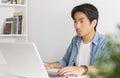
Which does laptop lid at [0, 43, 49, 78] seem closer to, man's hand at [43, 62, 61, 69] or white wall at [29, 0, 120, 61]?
man's hand at [43, 62, 61, 69]

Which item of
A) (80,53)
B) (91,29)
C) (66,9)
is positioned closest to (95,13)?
(91,29)

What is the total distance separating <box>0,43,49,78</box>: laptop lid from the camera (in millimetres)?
1275

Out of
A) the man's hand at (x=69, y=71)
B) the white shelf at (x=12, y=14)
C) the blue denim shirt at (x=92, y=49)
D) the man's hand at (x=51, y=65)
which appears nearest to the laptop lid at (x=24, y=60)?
the man's hand at (x=69, y=71)

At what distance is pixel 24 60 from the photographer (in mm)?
1376

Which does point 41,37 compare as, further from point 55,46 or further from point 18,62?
point 18,62

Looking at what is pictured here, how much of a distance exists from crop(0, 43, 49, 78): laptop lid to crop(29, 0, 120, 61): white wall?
1.23 metres

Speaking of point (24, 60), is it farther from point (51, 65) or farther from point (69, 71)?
point (51, 65)

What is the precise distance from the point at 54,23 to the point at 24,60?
1.57 meters

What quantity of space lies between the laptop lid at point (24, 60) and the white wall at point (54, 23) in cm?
123

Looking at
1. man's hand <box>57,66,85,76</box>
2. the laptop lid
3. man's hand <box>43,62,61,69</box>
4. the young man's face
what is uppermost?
the young man's face

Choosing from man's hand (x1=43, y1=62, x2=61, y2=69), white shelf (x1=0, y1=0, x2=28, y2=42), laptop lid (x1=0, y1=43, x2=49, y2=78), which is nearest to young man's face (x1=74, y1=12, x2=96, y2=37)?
man's hand (x1=43, y1=62, x2=61, y2=69)

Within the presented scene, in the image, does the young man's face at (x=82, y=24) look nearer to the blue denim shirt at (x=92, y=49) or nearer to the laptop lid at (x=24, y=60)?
the blue denim shirt at (x=92, y=49)

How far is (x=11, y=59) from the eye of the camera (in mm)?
1506

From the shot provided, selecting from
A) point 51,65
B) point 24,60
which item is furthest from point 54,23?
point 24,60
